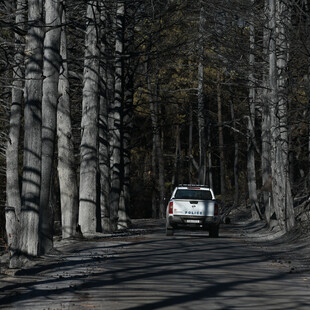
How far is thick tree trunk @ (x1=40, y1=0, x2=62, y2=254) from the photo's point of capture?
18953 millimetres

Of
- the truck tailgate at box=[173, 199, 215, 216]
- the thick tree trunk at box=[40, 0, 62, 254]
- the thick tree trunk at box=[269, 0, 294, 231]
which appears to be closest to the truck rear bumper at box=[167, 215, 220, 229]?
the truck tailgate at box=[173, 199, 215, 216]

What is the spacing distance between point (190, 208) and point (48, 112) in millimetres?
10037

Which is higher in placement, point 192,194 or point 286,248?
point 192,194

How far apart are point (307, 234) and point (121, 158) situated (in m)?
12.7

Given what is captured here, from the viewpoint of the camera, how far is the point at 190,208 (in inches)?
1110

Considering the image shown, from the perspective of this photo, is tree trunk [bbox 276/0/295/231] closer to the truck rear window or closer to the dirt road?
the truck rear window

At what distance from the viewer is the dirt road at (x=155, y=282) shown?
10789 millimetres

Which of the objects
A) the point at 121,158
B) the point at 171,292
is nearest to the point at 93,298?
the point at 171,292

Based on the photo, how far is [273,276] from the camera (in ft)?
48.6

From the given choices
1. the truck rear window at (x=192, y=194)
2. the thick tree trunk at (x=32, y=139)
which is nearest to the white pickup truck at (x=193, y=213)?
the truck rear window at (x=192, y=194)

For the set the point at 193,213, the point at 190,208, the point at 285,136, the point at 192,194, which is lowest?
the point at 193,213

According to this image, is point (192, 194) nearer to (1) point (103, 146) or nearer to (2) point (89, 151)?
(2) point (89, 151)

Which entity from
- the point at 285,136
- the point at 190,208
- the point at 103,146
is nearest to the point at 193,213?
the point at 190,208

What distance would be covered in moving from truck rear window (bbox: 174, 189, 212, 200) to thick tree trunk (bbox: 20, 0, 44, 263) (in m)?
11.9
